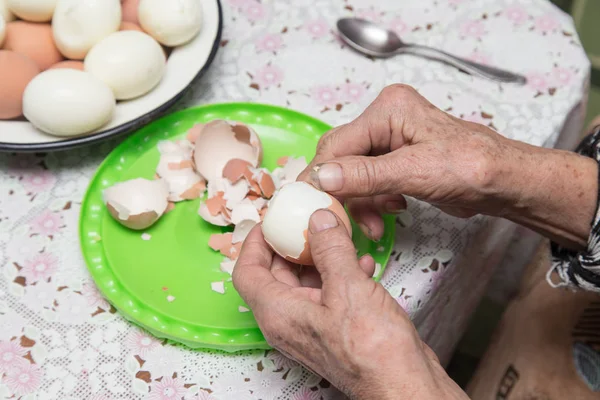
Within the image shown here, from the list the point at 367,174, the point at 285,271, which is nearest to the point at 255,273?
the point at 285,271

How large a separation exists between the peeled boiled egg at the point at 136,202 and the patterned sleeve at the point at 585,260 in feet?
1.88

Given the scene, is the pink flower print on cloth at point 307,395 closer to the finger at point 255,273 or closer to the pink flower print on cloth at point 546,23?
the finger at point 255,273

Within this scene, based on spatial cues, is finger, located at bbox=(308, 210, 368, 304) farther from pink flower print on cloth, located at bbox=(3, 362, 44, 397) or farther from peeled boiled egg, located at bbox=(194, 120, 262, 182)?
pink flower print on cloth, located at bbox=(3, 362, 44, 397)

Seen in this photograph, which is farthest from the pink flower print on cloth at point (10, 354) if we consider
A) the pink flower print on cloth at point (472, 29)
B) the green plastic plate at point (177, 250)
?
the pink flower print on cloth at point (472, 29)

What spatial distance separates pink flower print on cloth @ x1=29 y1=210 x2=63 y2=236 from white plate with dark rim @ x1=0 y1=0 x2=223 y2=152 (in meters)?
0.10

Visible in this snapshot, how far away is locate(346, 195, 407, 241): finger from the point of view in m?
0.76

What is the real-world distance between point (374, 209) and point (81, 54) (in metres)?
0.51

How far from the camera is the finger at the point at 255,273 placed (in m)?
0.62

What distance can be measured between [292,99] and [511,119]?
0.36 meters

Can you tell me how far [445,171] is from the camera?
2.22ft

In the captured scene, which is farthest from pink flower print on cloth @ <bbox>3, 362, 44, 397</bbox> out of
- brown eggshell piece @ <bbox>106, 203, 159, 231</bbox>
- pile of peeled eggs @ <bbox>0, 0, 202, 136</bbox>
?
pile of peeled eggs @ <bbox>0, 0, 202, 136</bbox>

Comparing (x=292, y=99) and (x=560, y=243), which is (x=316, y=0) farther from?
(x=560, y=243)

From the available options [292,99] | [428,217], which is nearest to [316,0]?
[292,99]

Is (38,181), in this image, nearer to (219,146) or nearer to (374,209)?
(219,146)
